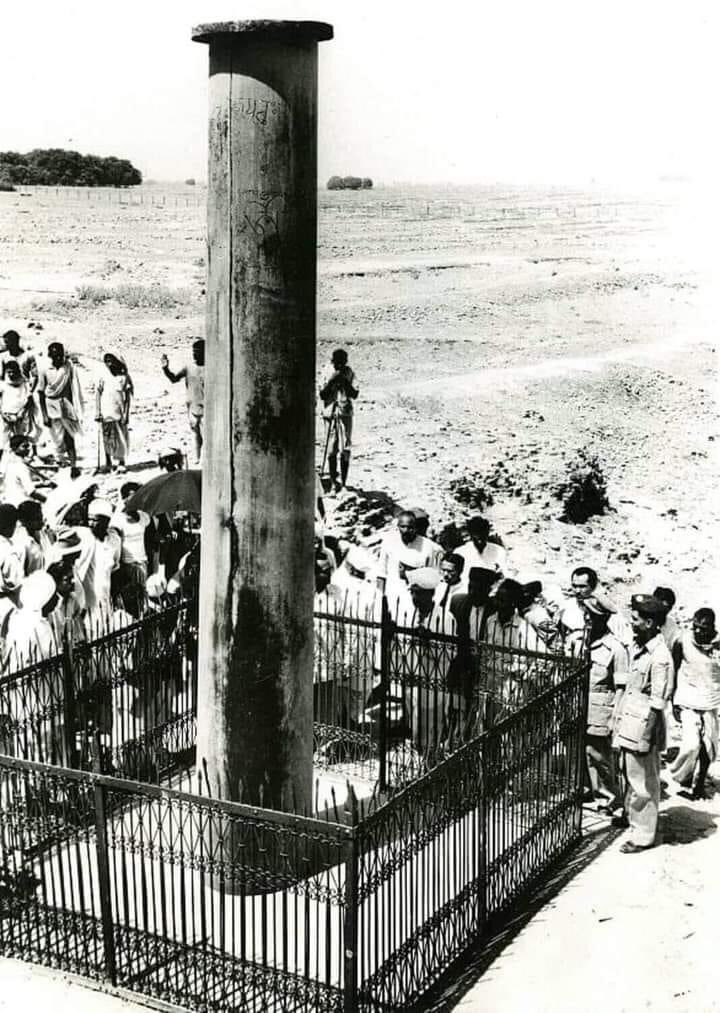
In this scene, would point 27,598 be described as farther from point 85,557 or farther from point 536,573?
point 536,573

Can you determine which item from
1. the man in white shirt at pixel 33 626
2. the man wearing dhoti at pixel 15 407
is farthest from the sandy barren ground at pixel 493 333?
the man in white shirt at pixel 33 626

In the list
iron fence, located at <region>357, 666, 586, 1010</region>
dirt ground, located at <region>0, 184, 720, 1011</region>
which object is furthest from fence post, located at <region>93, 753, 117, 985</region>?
dirt ground, located at <region>0, 184, 720, 1011</region>

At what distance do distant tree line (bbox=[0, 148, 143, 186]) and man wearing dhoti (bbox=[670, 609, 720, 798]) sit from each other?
25.6 metres

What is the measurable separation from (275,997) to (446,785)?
4.63 feet

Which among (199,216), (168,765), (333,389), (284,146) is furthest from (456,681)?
(199,216)

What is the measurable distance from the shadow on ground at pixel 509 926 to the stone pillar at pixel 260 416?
140cm

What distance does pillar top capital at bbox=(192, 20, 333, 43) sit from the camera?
6898 mm

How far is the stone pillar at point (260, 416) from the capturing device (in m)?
7.07

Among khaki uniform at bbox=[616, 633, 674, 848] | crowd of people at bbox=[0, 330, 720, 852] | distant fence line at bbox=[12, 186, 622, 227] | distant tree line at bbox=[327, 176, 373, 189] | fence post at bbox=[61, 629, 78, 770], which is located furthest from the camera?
distant tree line at bbox=[327, 176, 373, 189]

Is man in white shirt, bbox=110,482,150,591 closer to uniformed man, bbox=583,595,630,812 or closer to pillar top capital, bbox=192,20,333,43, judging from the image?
uniformed man, bbox=583,595,630,812

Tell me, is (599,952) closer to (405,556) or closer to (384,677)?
(384,677)

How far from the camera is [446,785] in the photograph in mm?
6926

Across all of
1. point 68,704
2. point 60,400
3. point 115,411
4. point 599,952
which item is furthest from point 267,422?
point 60,400

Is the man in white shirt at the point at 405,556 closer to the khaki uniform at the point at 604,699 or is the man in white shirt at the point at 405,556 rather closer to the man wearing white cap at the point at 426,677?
the man wearing white cap at the point at 426,677
